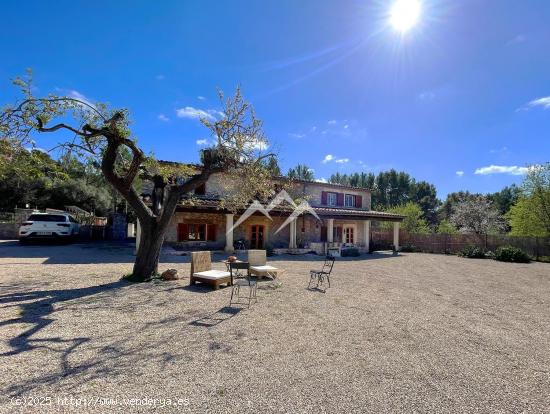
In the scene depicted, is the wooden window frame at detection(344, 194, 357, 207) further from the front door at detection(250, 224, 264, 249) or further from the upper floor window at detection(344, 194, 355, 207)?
the front door at detection(250, 224, 264, 249)

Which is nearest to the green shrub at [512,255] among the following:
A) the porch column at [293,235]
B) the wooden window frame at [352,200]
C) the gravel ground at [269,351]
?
the wooden window frame at [352,200]

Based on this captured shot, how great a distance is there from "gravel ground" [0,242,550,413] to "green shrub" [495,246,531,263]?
560 inches

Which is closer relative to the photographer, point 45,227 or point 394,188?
point 45,227

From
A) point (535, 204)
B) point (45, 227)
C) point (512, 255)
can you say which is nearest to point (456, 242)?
point (512, 255)

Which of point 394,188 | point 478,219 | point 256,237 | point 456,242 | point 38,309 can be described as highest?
point 394,188

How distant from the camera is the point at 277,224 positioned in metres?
21.7

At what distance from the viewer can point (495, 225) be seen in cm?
3581

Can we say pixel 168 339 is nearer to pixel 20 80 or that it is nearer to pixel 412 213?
pixel 20 80

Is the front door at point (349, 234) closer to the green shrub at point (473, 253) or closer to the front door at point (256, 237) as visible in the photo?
the front door at point (256, 237)

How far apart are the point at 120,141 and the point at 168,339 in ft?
19.5

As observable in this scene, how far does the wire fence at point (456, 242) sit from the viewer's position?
841 inches

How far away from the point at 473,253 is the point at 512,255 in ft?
7.37

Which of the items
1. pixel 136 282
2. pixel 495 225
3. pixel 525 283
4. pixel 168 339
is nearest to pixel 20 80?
pixel 136 282

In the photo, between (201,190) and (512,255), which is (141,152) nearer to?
(201,190)
